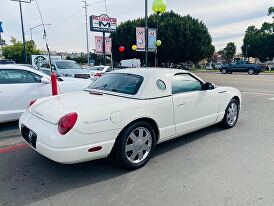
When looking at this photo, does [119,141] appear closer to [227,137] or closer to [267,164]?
[267,164]

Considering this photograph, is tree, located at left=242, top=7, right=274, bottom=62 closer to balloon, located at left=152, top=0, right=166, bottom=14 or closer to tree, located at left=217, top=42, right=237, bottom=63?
tree, located at left=217, top=42, right=237, bottom=63

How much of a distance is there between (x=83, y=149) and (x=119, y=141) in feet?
1.67

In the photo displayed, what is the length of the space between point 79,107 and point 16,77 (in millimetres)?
3284

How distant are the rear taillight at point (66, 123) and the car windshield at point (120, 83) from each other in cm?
108

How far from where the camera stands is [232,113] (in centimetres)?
559

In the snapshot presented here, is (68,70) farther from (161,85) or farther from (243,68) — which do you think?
(243,68)

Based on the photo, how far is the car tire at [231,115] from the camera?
17.8 feet

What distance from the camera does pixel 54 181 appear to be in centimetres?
329

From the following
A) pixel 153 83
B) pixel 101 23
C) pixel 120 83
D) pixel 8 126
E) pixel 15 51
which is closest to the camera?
pixel 153 83

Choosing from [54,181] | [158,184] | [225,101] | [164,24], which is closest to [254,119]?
[225,101]

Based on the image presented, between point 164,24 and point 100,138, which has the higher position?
point 164,24

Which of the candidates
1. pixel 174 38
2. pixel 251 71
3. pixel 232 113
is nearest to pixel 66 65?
pixel 232 113

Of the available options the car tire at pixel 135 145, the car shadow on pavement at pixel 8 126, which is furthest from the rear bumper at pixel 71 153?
the car shadow on pavement at pixel 8 126

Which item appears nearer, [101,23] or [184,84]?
[184,84]
